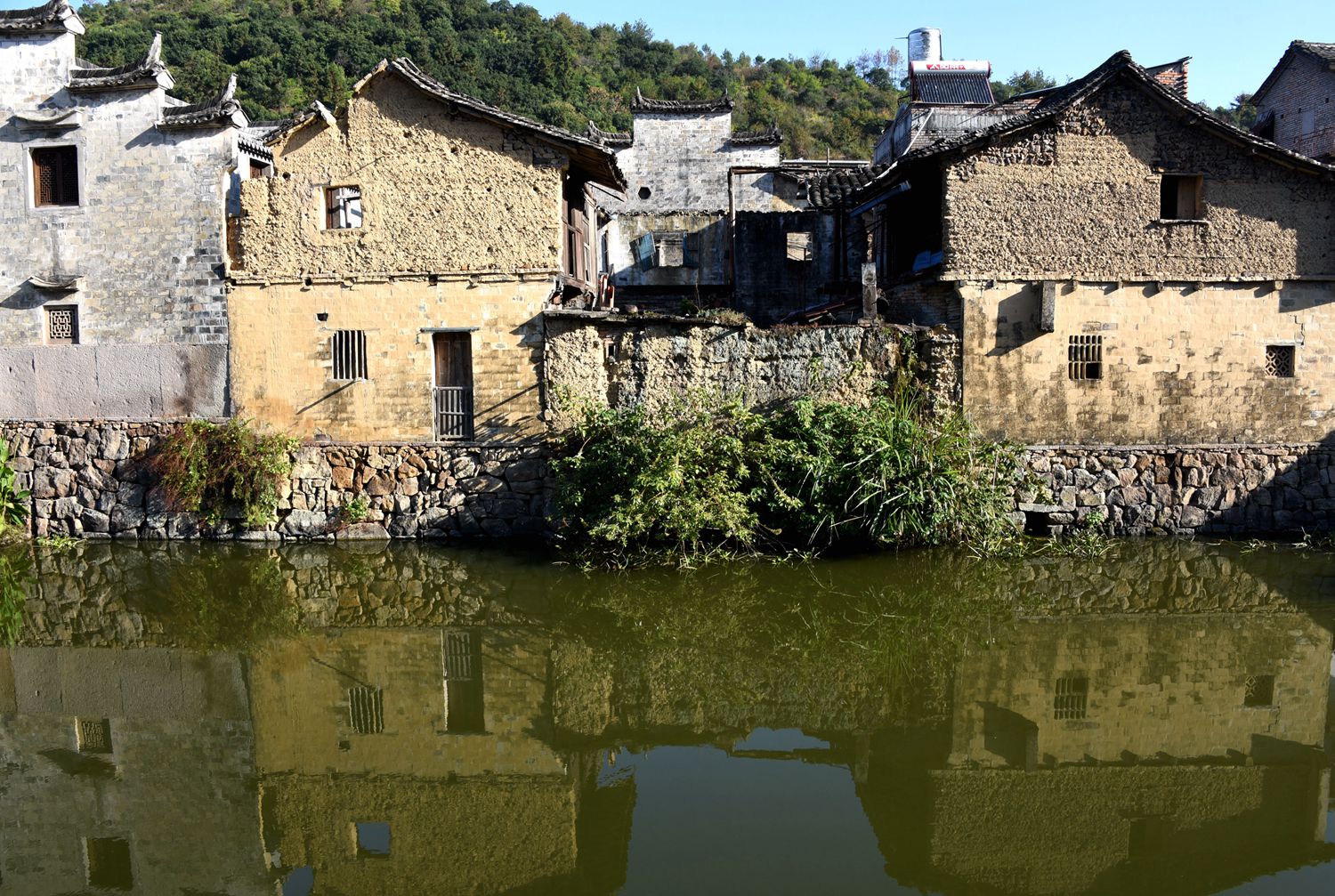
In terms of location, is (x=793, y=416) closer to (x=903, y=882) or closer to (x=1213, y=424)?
(x=1213, y=424)

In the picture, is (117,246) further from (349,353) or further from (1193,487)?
(1193,487)

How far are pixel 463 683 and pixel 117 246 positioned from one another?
988 cm

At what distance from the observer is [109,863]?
605 centimetres

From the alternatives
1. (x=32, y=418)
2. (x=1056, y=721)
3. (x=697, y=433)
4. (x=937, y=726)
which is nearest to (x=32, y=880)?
(x=937, y=726)

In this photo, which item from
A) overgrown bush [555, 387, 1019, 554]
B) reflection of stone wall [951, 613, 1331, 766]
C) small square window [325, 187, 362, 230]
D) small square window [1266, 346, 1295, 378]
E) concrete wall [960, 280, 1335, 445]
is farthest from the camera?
small square window [325, 187, 362, 230]

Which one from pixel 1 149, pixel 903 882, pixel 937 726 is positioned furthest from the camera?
pixel 1 149

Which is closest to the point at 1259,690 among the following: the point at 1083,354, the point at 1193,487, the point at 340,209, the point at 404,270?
the point at 1193,487

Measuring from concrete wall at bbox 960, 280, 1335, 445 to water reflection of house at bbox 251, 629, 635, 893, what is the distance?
25.4ft

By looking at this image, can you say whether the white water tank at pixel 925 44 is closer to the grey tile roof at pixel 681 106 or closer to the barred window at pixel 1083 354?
the grey tile roof at pixel 681 106

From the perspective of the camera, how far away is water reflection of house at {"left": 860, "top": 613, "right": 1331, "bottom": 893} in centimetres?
591

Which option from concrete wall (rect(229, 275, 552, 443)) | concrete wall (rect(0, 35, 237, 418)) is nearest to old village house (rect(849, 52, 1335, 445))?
concrete wall (rect(229, 275, 552, 443))

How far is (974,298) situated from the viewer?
13711mm

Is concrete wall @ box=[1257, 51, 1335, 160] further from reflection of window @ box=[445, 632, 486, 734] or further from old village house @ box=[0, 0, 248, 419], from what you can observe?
old village house @ box=[0, 0, 248, 419]

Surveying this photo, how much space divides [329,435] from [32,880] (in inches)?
349
